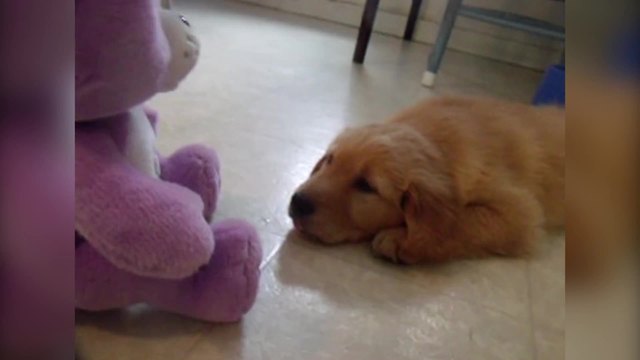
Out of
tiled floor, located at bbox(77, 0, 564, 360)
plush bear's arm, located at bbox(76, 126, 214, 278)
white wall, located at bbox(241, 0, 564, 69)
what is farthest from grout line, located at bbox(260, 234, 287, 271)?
white wall, located at bbox(241, 0, 564, 69)

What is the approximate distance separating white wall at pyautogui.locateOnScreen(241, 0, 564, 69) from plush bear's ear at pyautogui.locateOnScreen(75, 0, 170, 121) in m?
1.94

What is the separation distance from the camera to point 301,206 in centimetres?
98

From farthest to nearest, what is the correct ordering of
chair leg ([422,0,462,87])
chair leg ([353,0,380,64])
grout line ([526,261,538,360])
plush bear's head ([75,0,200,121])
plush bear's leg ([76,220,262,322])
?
chair leg ([353,0,380,64])
chair leg ([422,0,462,87])
grout line ([526,261,538,360])
plush bear's leg ([76,220,262,322])
plush bear's head ([75,0,200,121])

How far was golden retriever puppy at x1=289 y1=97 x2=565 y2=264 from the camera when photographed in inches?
38.3

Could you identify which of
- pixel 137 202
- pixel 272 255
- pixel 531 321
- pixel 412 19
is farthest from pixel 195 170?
pixel 412 19

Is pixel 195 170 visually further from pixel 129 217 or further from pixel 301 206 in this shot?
pixel 129 217

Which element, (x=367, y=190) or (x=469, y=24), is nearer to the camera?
(x=367, y=190)

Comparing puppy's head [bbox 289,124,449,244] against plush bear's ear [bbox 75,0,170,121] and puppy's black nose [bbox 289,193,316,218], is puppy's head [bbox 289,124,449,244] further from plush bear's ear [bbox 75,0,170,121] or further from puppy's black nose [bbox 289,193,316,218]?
plush bear's ear [bbox 75,0,170,121]

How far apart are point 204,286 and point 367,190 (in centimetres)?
35

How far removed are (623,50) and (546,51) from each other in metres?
2.39

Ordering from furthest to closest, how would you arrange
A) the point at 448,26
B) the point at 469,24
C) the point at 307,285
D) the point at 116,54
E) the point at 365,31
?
the point at 469,24
the point at 365,31
the point at 448,26
the point at 307,285
the point at 116,54

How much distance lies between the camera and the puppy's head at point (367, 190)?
3.20 ft

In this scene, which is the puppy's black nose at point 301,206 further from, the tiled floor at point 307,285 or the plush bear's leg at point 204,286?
the plush bear's leg at point 204,286

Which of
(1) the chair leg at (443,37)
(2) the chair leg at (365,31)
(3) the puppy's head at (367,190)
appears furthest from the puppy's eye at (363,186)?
(2) the chair leg at (365,31)
